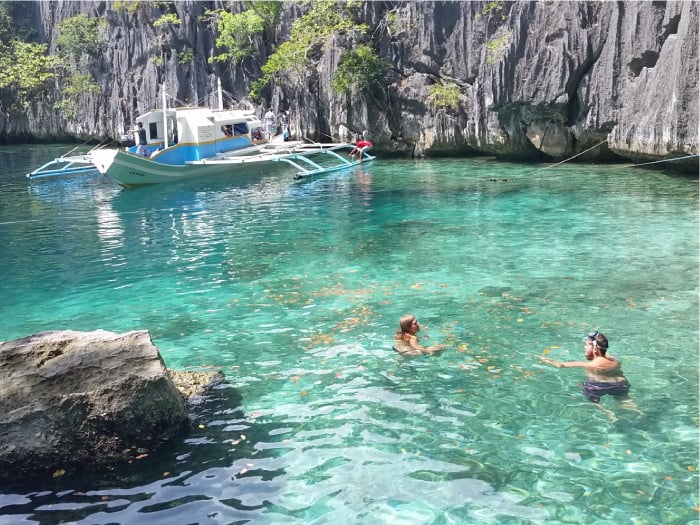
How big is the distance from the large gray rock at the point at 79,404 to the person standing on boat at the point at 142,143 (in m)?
25.6

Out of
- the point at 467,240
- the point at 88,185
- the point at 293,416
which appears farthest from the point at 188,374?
the point at 88,185

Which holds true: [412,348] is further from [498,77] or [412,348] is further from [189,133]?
[189,133]

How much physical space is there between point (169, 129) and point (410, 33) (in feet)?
41.8

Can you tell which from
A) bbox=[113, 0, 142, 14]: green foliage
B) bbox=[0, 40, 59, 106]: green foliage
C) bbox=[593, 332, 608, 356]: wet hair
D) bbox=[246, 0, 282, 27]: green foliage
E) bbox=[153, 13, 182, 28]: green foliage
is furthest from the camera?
bbox=[0, 40, 59, 106]: green foliage

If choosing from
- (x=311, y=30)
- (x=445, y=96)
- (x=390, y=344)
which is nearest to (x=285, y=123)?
(x=311, y=30)

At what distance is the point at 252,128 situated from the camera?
35.5m

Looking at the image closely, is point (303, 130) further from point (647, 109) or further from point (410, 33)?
point (647, 109)

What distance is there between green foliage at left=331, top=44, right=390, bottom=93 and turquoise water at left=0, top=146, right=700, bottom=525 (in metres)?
15.2

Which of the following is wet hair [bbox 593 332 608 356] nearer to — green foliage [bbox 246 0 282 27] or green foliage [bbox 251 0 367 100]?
green foliage [bbox 251 0 367 100]

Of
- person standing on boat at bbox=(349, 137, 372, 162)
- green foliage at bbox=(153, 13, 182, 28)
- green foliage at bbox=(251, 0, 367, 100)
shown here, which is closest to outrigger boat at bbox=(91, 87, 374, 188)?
person standing on boat at bbox=(349, 137, 372, 162)

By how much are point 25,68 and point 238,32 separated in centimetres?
2025

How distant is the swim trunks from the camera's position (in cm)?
758

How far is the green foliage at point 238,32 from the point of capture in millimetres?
41438

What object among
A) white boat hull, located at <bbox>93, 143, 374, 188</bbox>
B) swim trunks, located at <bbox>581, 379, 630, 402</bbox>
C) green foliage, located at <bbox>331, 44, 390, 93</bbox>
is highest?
green foliage, located at <bbox>331, 44, 390, 93</bbox>
